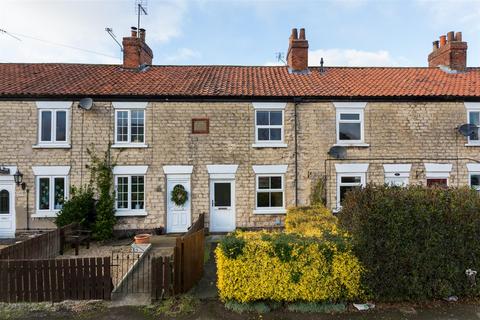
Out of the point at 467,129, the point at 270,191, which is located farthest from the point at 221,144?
the point at 467,129

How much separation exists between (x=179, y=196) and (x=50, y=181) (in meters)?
5.38

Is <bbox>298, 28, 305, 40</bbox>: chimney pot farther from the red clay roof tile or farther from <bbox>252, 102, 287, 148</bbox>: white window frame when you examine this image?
<bbox>252, 102, 287, 148</bbox>: white window frame

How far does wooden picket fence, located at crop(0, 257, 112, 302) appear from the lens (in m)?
6.28

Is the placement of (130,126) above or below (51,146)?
above

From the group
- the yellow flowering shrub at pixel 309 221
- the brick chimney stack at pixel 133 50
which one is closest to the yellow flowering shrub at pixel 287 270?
the yellow flowering shrub at pixel 309 221

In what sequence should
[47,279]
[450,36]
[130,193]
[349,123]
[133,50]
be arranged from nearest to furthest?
1. [47,279]
2. [130,193]
3. [349,123]
4. [133,50]
5. [450,36]

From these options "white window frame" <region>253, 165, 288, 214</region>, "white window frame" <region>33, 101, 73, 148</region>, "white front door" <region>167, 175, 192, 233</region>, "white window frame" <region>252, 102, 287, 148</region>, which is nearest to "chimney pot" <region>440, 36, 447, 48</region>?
"white window frame" <region>252, 102, 287, 148</region>

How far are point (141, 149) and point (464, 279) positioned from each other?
11.3 metres

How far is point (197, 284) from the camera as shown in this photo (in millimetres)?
7211

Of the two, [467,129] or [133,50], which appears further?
[133,50]

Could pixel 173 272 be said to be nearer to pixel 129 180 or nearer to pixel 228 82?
pixel 129 180

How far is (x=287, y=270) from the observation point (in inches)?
231

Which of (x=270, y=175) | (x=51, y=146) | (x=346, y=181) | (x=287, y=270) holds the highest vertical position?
(x=51, y=146)

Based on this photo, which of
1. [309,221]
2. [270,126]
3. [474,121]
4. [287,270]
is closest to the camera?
[287,270]
